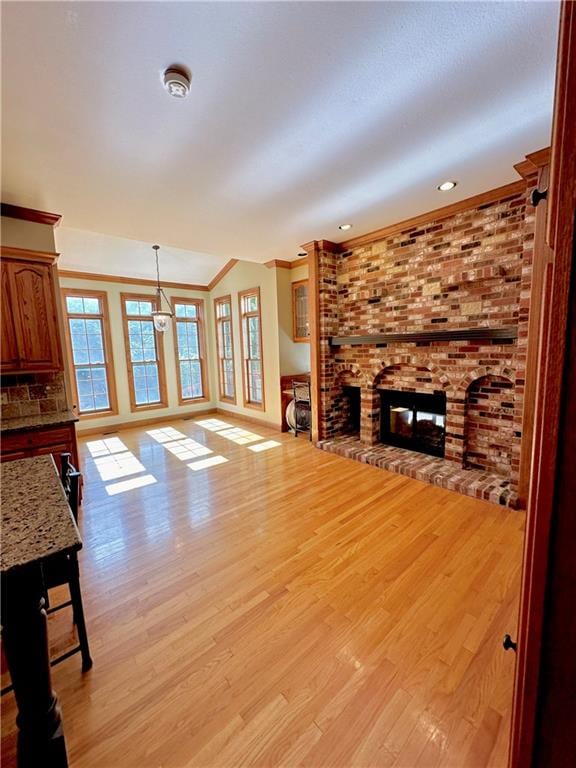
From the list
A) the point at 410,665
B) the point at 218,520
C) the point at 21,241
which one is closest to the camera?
the point at 410,665

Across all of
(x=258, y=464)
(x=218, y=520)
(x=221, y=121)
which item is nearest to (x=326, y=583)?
(x=218, y=520)

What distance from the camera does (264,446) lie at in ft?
15.8

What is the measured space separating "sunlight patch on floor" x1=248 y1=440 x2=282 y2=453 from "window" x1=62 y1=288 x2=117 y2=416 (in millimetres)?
2978

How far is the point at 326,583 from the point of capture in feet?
6.70

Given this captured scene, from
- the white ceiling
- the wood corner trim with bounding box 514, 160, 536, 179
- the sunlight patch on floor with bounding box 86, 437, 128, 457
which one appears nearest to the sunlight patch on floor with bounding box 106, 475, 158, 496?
the sunlight patch on floor with bounding box 86, 437, 128, 457

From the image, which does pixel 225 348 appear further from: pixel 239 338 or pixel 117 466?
pixel 117 466

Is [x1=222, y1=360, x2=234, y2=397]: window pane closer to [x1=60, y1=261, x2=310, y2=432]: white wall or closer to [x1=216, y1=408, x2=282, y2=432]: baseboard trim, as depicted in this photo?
[x1=60, y1=261, x2=310, y2=432]: white wall

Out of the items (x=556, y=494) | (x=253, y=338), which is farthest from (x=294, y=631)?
(x=253, y=338)

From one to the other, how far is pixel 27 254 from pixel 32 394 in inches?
52.6

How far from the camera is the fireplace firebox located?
151 inches

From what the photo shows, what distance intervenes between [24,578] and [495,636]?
210 cm

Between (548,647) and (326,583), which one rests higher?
(548,647)

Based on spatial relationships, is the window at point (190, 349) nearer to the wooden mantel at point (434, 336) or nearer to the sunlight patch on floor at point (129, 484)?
the sunlight patch on floor at point (129, 484)

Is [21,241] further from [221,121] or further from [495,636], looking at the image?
[495,636]
